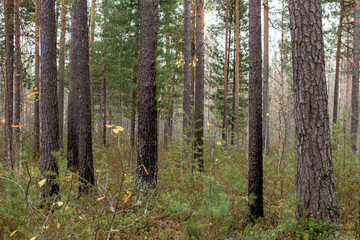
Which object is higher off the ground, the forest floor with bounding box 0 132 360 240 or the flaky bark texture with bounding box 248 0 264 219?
the flaky bark texture with bounding box 248 0 264 219

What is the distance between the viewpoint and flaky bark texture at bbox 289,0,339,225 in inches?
137

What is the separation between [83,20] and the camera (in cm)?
569

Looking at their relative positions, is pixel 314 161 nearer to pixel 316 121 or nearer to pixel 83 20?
pixel 316 121

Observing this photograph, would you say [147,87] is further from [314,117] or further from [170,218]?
[314,117]

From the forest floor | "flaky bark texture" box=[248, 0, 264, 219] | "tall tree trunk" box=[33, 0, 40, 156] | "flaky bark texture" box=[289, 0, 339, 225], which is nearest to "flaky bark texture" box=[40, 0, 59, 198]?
the forest floor

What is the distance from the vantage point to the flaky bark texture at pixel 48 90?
16.8ft

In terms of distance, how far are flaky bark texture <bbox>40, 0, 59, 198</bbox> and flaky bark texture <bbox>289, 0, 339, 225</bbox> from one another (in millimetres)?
4957

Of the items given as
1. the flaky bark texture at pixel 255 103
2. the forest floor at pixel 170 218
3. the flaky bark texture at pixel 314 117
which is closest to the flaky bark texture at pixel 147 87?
the forest floor at pixel 170 218

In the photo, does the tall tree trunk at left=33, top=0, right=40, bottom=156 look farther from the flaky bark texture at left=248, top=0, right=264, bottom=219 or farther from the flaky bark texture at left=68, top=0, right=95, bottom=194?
the flaky bark texture at left=248, top=0, right=264, bottom=219

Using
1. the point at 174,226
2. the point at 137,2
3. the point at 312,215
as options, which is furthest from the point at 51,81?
the point at 137,2

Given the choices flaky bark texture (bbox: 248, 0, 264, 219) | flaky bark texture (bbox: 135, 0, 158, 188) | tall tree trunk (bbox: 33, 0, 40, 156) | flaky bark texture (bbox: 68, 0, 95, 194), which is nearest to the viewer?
flaky bark texture (bbox: 248, 0, 264, 219)

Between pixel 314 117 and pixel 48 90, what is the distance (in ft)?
17.3

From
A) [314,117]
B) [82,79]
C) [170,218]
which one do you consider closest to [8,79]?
[82,79]

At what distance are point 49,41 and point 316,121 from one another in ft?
18.1
